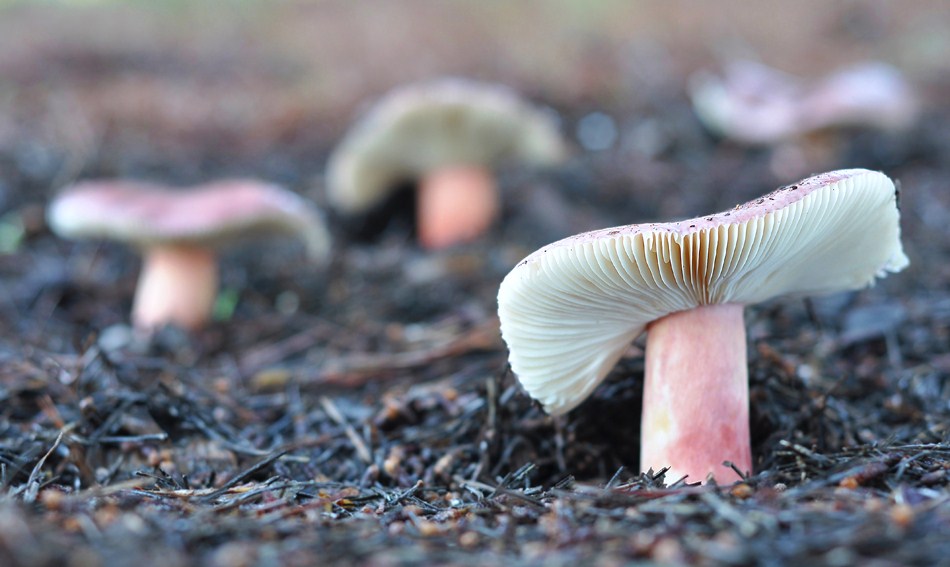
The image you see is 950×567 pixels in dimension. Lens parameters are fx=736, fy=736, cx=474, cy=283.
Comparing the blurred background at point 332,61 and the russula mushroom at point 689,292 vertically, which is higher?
the blurred background at point 332,61

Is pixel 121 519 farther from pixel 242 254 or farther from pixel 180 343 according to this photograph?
pixel 242 254

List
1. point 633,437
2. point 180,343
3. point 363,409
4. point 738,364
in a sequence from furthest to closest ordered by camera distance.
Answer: point 180,343 < point 363,409 < point 633,437 < point 738,364

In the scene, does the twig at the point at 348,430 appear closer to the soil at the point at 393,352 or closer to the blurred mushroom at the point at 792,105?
the soil at the point at 393,352

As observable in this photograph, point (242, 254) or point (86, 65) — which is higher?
point (86, 65)

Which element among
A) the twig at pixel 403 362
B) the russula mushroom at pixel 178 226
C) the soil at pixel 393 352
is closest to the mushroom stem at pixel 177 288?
the russula mushroom at pixel 178 226

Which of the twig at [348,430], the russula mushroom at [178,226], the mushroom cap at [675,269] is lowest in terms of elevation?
the twig at [348,430]

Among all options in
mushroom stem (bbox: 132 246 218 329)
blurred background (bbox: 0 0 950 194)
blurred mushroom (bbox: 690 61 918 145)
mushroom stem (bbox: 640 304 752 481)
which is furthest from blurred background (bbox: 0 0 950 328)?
mushroom stem (bbox: 640 304 752 481)

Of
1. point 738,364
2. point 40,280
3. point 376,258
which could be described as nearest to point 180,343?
point 40,280
